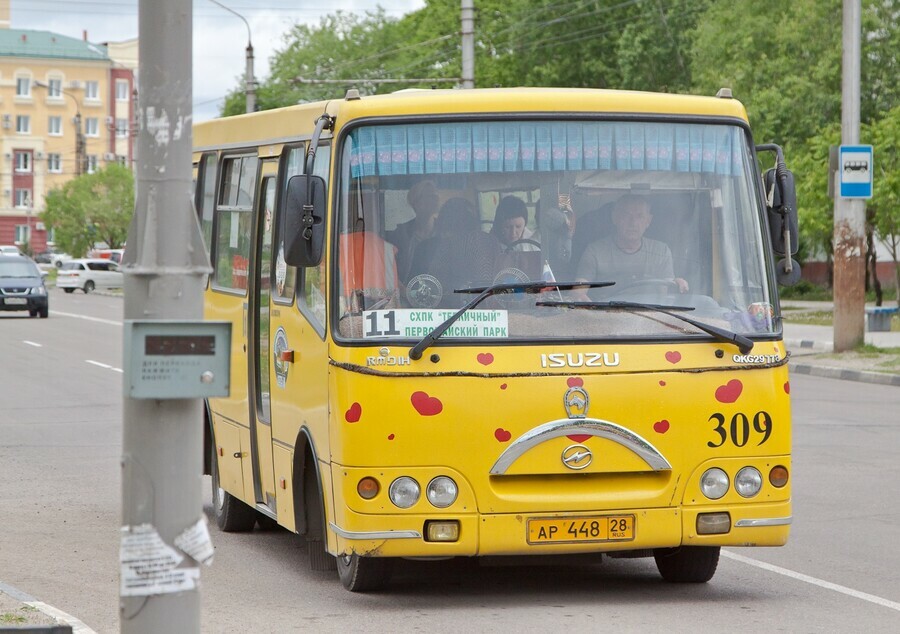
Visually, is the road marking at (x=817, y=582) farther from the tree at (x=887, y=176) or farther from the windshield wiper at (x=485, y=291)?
the tree at (x=887, y=176)

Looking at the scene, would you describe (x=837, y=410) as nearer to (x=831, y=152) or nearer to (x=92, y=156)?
(x=831, y=152)

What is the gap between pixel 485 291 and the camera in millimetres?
8047

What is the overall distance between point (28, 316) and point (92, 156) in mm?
100741

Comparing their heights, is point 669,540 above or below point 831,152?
below

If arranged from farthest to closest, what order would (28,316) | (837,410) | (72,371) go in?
(28,316)
(72,371)
(837,410)

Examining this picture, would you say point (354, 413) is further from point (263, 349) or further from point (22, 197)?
point (22, 197)

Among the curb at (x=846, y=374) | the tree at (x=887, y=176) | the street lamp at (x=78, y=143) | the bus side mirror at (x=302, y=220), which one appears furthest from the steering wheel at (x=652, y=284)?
the street lamp at (x=78, y=143)

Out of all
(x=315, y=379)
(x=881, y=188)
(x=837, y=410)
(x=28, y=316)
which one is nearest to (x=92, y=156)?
(x=28, y=316)

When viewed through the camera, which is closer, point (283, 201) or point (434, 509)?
point (434, 509)

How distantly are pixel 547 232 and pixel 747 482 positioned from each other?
1529 millimetres

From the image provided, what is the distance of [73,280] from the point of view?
76750 mm

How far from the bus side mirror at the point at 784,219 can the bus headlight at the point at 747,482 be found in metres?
1.01

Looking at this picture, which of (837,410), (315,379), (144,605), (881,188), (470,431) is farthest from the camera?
(881,188)

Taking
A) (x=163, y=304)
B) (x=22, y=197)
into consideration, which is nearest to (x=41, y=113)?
(x=22, y=197)
